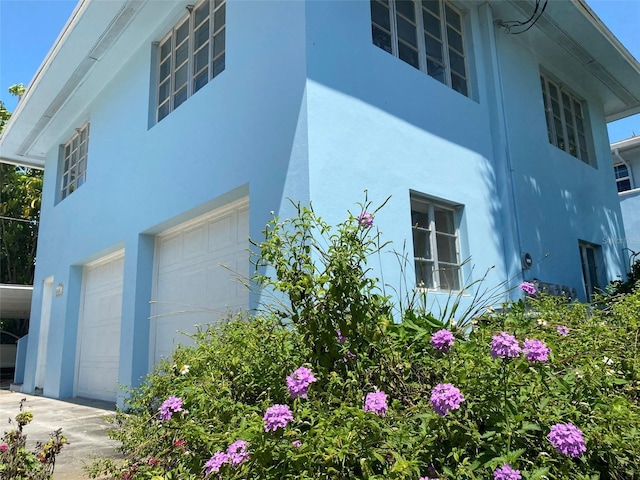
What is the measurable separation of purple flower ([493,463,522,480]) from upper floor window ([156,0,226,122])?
19.8 feet

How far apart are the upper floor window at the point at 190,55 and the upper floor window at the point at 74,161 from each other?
3.45 meters

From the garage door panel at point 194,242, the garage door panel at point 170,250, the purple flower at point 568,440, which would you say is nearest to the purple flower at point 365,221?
the purple flower at point 568,440

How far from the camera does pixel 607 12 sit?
28.7ft

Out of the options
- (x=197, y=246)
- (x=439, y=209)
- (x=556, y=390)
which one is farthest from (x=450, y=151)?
(x=556, y=390)

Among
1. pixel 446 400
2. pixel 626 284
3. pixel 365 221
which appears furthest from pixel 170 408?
pixel 626 284

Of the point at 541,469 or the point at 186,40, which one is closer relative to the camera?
the point at 541,469

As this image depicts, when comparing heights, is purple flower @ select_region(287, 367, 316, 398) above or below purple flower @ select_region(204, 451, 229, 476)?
above

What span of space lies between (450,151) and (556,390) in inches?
181

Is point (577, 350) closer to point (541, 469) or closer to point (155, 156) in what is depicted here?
point (541, 469)

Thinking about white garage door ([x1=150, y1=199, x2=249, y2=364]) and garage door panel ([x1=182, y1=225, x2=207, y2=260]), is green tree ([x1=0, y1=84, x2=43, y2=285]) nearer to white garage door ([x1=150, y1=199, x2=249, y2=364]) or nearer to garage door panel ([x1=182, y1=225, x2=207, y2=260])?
white garage door ([x1=150, y1=199, x2=249, y2=364])

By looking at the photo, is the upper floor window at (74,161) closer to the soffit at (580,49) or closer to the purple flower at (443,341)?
the soffit at (580,49)

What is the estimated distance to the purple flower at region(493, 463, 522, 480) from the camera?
69.7 inches

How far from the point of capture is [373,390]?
2574 mm

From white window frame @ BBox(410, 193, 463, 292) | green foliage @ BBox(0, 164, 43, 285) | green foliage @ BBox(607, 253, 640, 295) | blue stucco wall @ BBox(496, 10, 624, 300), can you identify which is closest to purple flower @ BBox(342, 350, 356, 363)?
white window frame @ BBox(410, 193, 463, 292)
